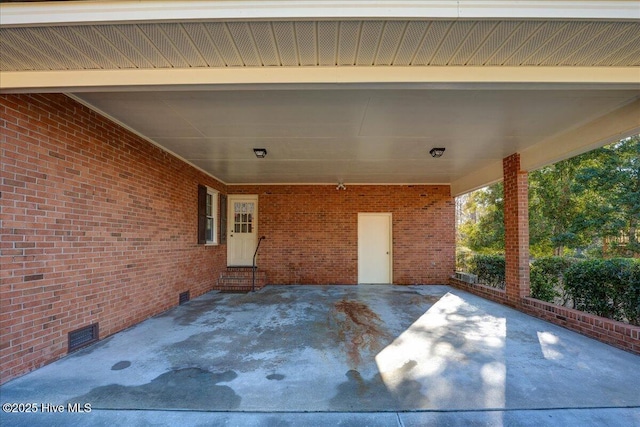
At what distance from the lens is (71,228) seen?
324 centimetres

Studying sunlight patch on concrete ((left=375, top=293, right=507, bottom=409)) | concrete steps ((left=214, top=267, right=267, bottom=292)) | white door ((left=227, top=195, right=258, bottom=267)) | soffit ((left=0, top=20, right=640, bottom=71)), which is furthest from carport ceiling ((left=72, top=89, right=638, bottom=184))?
concrete steps ((left=214, top=267, right=267, bottom=292))

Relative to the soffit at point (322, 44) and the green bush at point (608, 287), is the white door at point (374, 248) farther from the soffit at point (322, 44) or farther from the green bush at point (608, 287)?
the soffit at point (322, 44)

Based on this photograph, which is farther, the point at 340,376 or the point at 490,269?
the point at 490,269

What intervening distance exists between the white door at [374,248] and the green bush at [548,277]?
3477 millimetres

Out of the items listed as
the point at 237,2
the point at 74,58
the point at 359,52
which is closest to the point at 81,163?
the point at 74,58

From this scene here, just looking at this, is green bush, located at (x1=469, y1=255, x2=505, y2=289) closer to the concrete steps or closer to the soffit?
the soffit

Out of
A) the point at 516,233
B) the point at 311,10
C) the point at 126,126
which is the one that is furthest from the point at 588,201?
the point at 126,126

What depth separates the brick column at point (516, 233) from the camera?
5086mm

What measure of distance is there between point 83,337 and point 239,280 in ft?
13.7

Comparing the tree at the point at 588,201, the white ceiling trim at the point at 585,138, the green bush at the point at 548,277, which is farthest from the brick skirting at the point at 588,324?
the tree at the point at 588,201

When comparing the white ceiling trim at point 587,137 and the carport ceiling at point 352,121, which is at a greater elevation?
the carport ceiling at point 352,121

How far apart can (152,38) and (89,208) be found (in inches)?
97.2

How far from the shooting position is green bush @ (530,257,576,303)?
5.23m

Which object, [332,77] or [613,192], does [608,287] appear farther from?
[613,192]
